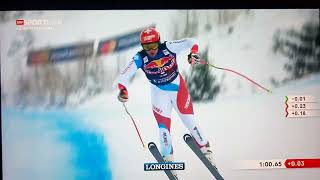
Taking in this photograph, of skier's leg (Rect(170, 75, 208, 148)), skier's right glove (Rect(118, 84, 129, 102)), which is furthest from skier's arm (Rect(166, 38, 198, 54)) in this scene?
skier's right glove (Rect(118, 84, 129, 102))

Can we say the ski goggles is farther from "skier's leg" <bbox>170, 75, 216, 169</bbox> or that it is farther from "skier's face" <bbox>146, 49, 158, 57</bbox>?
"skier's leg" <bbox>170, 75, 216, 169</bbox>

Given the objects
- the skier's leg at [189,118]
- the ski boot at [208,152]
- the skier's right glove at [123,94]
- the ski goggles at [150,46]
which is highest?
the ski goggles at [150,46]

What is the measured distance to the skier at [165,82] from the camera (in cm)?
135

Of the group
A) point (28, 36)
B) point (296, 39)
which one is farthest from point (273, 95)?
point (28, 36)

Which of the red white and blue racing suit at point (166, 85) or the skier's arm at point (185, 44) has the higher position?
the skier's arm at point (185, 44)

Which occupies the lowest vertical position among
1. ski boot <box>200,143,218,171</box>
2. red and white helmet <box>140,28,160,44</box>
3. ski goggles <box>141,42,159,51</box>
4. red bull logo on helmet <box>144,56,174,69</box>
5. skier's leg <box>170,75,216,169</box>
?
ski boot <box>200,143,218,171</box>

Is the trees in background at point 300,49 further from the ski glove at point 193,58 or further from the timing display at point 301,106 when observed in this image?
the ski glove at point 193,58

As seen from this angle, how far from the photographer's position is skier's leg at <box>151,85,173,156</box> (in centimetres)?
135

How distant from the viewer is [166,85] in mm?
1378

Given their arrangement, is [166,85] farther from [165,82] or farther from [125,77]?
[125,77]

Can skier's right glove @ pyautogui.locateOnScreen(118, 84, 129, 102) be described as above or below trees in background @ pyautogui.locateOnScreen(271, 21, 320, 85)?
below

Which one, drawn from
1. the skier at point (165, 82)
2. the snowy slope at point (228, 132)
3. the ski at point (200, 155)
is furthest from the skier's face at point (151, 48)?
the ski at point (200, 155)

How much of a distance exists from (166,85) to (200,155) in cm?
28
